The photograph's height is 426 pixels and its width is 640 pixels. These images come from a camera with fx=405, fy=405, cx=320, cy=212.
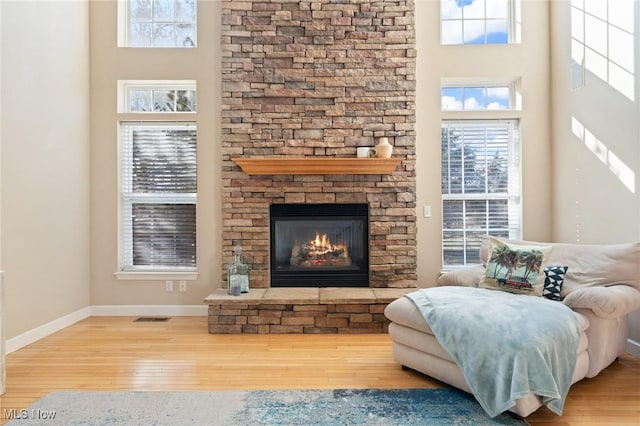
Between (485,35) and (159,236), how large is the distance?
4076mm

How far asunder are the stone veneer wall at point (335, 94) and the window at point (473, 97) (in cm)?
46

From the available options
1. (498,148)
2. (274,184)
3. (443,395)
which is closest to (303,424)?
(443,395)

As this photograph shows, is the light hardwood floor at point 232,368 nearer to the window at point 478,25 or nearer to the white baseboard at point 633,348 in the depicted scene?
the white baseboard at point 633,348

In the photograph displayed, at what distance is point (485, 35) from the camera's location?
4312mm

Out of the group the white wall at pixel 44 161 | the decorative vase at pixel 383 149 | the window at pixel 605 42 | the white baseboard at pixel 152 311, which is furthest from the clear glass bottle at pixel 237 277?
the window at pixel 605 42

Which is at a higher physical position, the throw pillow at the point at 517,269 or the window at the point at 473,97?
the window at the point at 473,97

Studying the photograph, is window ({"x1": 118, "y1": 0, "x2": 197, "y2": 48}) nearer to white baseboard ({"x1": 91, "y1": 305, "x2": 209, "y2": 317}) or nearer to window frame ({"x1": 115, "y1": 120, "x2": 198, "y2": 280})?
window frame ({"x1": 115, "y1": 120, "x2": 198, "y2": 280})

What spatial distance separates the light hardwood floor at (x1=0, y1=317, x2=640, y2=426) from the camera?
2375 mm

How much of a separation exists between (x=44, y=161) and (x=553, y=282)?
419 centimetres

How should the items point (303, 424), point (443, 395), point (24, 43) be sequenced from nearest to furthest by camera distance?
point (303, 424) < point (443, 395) < point (24, 43)

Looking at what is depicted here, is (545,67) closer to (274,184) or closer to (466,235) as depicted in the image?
(466,235)

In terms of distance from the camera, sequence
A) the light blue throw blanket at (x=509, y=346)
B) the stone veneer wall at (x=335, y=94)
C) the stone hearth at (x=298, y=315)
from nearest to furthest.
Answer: the light blue throw blanket at (x=509, y=346), the stone hearth at (x=298, y=315), the stone veneer wall at (x=335, y=94)

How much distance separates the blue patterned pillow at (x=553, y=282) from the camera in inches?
113

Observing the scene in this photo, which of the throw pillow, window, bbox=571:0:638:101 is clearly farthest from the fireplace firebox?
window, bbox=571:0:638:101
